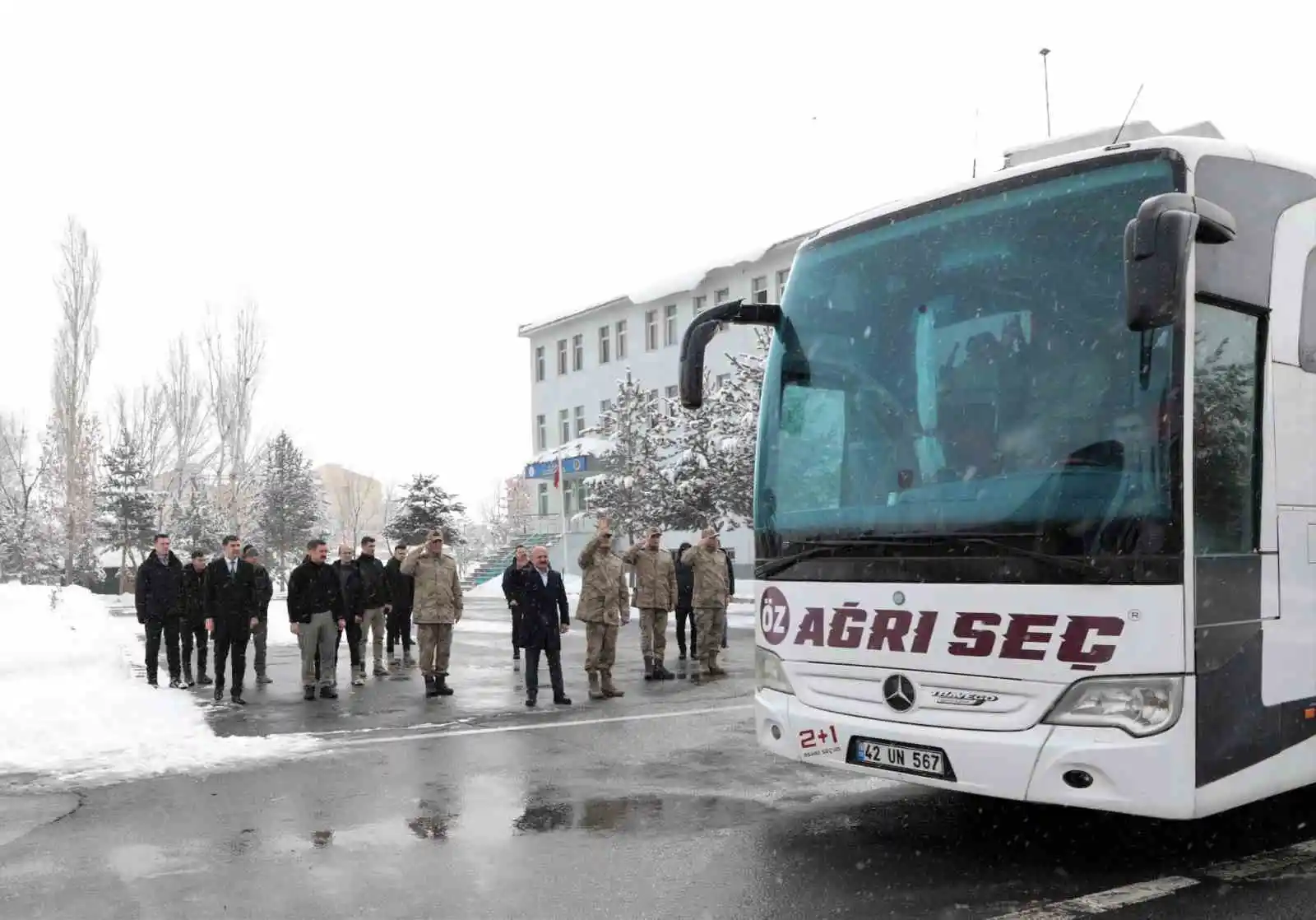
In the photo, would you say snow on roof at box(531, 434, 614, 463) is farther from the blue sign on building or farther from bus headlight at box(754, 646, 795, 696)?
bus headlight at box(754, 646, 795, 696)

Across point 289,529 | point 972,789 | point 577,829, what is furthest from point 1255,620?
point 289,529

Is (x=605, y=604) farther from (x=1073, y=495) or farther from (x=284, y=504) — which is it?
(x=284, y=504)

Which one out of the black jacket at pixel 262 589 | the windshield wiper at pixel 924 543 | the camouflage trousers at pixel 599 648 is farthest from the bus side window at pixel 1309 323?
the black jacket at pixel 262 589

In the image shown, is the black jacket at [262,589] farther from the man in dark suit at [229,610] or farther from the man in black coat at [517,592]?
the man in black coat at [517,592]

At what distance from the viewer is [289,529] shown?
200ft

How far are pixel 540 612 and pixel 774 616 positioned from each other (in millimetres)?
6370

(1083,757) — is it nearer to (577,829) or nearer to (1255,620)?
(1255,620)

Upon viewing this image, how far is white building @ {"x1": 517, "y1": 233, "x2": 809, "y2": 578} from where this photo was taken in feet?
148

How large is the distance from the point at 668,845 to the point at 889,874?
4.06 ft

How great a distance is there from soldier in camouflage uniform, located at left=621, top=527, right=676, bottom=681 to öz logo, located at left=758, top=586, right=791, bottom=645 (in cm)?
857

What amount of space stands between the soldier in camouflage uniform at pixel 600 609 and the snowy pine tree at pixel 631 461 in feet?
55.6

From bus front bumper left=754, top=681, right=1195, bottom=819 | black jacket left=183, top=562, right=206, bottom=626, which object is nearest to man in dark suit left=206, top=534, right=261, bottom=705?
black jacket left=183, top=562, right=206, bottom=626

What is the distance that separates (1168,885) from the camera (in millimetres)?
5305

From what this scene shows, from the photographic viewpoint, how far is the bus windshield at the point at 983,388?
16.5ft
